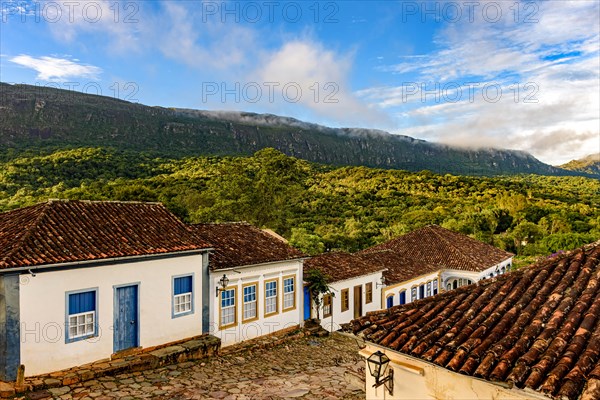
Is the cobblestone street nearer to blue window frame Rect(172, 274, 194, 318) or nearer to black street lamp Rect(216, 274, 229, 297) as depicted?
blue window frame Rect(172, 274, 194, 318)

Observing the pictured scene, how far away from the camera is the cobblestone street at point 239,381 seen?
9.59 meters

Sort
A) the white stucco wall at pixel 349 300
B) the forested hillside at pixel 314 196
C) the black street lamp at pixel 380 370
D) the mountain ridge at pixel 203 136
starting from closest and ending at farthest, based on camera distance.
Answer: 1. the black street lamp at pixel 380 370
2. the white stucco wall at pixel 349 300
3. the forested hillside at pixel 314 196
4. the mountain ridge at pixel 203 136

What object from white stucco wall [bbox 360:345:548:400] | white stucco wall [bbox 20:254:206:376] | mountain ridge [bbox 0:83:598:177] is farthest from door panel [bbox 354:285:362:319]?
mountain ridge [bbox 0:83:598:177]

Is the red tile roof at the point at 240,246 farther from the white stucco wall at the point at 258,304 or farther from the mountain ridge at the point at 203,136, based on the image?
the mountain ridge at the point at 203,136

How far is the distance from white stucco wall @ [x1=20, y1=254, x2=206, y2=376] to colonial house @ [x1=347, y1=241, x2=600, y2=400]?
7.53 metres

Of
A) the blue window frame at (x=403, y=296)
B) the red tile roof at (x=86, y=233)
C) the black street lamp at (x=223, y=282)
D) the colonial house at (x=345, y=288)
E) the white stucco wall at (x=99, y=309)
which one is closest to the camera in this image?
the white stucco wall at (x=99, y=309)

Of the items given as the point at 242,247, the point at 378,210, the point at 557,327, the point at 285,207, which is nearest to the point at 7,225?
the point at 242,247

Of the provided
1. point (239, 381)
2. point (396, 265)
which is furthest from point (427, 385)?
point (396, 265)

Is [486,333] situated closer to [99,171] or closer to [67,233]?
[67,233]

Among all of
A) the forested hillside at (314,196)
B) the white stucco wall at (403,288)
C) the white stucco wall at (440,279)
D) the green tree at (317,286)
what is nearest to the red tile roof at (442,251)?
the white stucco wall at (440,279)

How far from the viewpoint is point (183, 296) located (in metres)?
12.9

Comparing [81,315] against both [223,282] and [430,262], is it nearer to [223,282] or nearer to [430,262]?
[223,282]

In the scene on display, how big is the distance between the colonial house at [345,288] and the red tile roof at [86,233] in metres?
6.91

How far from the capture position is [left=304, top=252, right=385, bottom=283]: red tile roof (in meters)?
19.5
